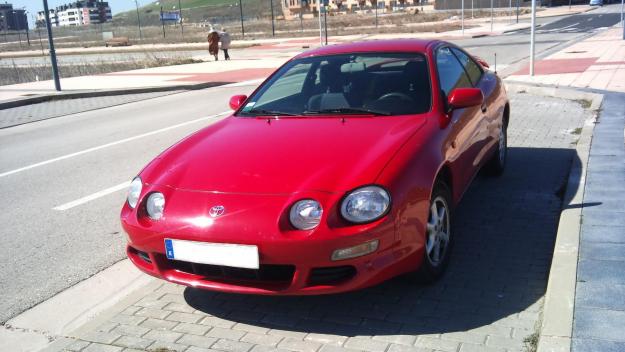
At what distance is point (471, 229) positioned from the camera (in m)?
4.92

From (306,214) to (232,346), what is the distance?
32.1 inches

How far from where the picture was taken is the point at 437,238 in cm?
394

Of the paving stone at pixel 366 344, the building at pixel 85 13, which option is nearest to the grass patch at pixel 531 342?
the paving stone at pixel 366 344

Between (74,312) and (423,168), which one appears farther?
(74,312)

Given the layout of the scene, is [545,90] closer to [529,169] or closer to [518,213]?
[529,169]

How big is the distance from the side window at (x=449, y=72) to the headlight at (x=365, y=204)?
1.65 meters

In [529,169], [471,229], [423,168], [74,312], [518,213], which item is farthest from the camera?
[529,169]

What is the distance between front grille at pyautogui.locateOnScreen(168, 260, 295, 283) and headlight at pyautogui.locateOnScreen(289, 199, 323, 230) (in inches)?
9.4

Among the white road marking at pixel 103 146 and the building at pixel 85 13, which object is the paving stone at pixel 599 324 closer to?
the white road marking at pixel 103 146

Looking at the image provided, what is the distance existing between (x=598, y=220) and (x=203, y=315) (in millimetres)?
2832

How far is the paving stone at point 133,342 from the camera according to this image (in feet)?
11.1

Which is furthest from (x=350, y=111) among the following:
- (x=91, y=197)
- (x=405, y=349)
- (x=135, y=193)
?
(x=91, y=197)

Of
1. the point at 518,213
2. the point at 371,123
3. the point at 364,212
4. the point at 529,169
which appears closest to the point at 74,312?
the point at 364,212

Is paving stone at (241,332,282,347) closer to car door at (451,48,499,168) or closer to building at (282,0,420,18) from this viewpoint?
car door at (451,48,499,168)
